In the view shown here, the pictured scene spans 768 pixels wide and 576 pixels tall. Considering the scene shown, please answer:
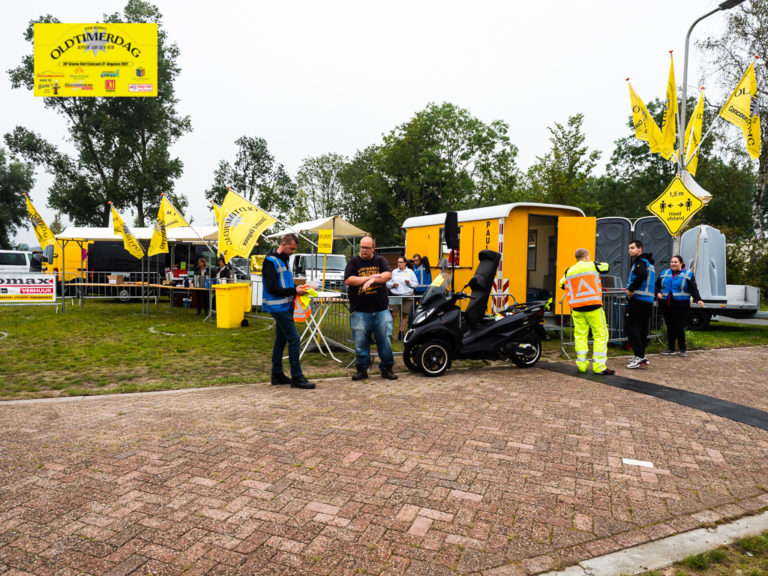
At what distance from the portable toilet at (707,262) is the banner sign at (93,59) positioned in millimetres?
23680

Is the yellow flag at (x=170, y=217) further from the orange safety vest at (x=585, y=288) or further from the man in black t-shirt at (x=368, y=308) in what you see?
the orange safety vest at (x=585, y=288)

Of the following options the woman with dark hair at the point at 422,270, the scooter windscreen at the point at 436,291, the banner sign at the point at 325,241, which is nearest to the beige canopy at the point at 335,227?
the banner sign at the point at 325,241

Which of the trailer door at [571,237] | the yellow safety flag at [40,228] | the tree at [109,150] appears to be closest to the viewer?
the trailer door at [571,237]

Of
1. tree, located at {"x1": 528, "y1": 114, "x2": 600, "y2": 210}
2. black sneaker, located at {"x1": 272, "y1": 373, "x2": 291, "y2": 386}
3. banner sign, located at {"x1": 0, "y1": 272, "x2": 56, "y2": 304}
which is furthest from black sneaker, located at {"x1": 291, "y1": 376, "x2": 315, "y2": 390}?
tree, located at {"x1": 528, "y1": 114, "x2": 600, "y2": 210}

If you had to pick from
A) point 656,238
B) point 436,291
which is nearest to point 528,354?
point 436,291

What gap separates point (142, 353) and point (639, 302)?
27.5 feet

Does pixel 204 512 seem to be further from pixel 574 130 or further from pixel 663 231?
pixel 574 130

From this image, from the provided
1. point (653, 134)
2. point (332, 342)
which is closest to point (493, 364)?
point (332, 342)

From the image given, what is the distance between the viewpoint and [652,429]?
4.96 metres

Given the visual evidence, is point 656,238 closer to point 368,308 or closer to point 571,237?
point 571,237

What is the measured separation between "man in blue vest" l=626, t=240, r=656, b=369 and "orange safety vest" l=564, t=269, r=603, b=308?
1.29 m

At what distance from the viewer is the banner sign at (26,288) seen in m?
14.7

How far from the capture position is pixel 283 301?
259 inches

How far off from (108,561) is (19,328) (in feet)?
40.0
